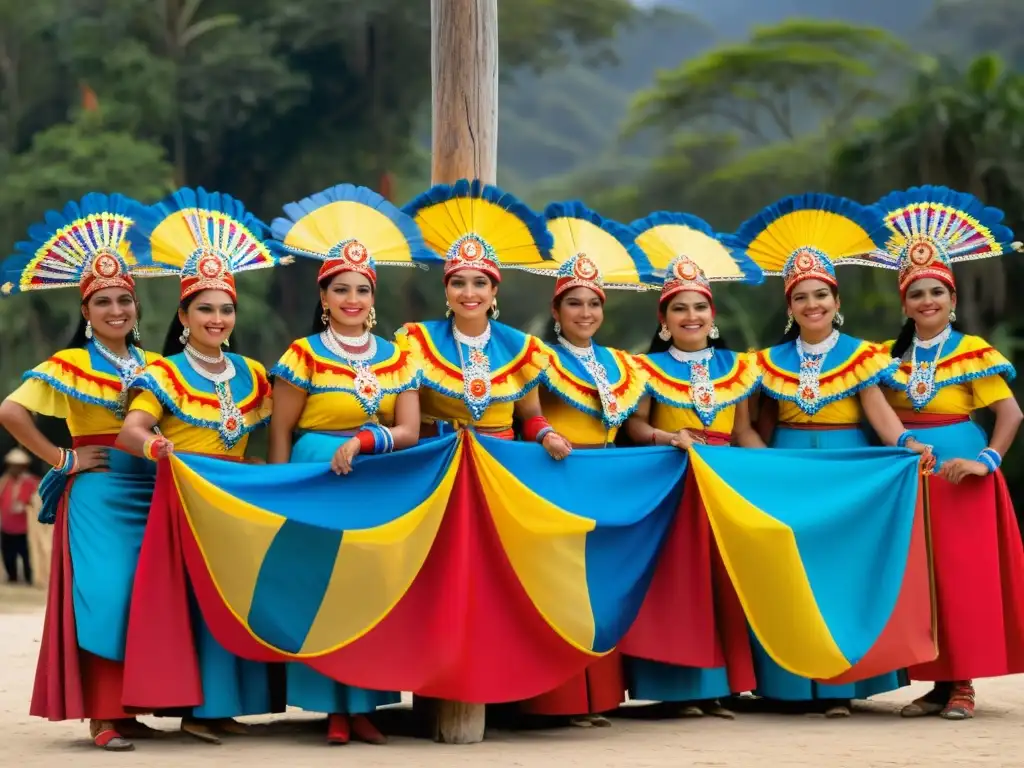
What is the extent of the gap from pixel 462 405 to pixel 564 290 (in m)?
0.67

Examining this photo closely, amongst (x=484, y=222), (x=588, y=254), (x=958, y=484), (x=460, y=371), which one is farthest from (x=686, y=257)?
(x=958, y=484)

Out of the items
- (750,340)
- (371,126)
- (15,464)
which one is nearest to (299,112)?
(371,126)

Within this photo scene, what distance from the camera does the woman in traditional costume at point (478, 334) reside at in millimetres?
6094

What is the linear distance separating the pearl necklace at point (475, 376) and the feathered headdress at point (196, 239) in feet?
2.46

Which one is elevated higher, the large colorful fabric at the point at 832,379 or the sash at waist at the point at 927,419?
the large colorful fabric at the point at 832,379

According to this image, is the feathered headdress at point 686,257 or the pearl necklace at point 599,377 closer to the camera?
the pearl necklace at point 599,377

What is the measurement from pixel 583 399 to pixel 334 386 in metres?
1.03

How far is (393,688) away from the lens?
18.6 ft

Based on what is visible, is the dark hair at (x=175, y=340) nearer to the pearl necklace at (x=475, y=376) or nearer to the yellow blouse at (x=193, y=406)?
the yellow blouse at (x=193, y=406)

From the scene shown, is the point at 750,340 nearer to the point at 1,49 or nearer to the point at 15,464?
the point at 15,464

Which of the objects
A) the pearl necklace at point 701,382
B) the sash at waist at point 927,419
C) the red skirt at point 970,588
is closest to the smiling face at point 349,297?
the pearl necklace at point 701,382

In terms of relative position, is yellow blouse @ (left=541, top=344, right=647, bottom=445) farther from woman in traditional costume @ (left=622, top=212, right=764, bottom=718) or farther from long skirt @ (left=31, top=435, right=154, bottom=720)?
long skirt @ (left=31, top=435, right=154, bottom=720)

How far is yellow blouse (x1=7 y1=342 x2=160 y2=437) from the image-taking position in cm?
591

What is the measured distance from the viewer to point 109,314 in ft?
19.8
